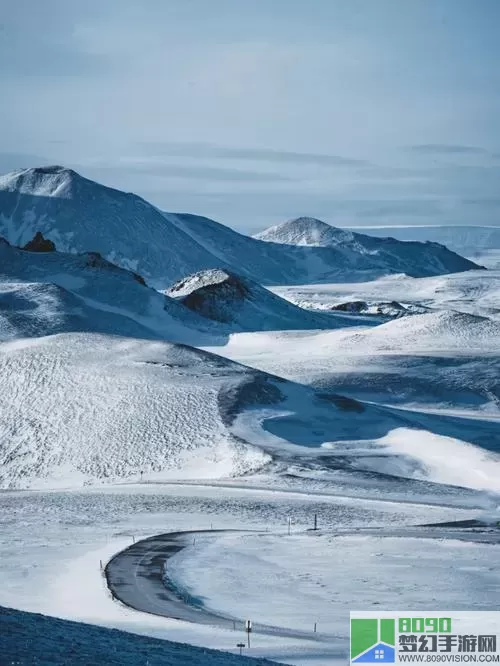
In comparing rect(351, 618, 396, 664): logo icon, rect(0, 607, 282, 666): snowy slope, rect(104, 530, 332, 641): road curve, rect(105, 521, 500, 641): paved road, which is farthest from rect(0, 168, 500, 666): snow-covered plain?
rect(351, 618, 396, 664): logo icon

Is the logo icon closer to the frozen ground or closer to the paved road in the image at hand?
the frozen ground

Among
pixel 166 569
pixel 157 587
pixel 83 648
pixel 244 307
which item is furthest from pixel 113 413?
pixel 244 307

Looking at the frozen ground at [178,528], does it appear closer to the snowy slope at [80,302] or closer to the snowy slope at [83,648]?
the snowy slope at [83,648]

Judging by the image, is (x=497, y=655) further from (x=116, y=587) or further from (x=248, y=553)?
(x=248, y=553)

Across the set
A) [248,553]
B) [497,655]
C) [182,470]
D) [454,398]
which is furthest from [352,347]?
[497,655]

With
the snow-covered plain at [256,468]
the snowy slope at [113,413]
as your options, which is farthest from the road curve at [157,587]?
the snowy slope at [113,413]
